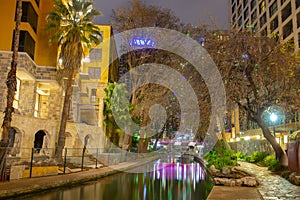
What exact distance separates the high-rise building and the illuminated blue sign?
9123mm

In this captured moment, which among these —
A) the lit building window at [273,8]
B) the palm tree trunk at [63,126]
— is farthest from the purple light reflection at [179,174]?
the lit building window at [273,8]

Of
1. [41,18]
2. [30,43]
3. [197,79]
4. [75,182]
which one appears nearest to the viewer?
[75,182]

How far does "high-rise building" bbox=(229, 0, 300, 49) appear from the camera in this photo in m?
38.8

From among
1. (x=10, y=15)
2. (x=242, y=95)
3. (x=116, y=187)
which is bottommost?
(x=116, y=187)

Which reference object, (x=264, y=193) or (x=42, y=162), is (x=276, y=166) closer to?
(x=264, y=193)

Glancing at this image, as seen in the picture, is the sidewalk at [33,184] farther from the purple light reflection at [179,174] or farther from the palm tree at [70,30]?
the palm tree at [70,30]

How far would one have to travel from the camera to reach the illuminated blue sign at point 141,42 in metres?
29.6

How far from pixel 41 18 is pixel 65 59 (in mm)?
6967

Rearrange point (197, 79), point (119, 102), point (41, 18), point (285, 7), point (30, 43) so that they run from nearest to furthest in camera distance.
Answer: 1. point (197, 79)
2. point (30, 43)
3. point (41, 18)
4. point (119, 102)
5. point (285, 7)

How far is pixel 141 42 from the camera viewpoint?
29.9m

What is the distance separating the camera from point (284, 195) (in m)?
10.5

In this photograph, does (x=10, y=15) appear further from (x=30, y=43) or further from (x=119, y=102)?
(x=119, y=102)

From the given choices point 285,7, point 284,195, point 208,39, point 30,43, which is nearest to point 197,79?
point 208,39

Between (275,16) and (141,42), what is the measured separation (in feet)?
86.0
